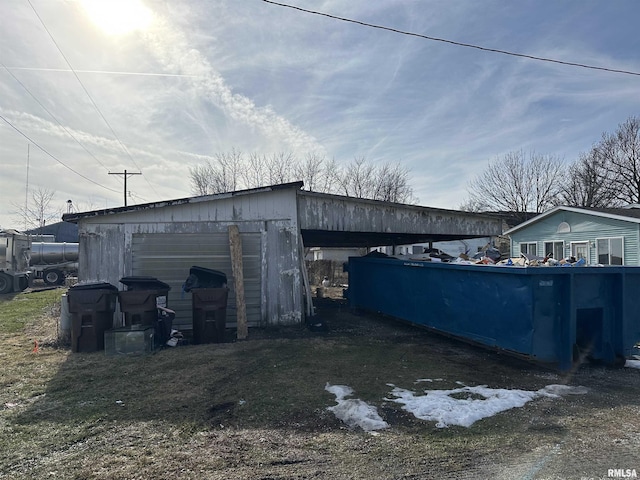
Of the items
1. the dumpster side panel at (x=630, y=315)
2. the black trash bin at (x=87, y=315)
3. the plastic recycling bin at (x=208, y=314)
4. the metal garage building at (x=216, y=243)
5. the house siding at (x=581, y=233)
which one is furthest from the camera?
the house siding at (x=581, y=233)

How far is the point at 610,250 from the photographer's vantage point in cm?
1708

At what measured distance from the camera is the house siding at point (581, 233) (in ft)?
53.0

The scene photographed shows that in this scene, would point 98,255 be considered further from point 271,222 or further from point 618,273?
point 618,273

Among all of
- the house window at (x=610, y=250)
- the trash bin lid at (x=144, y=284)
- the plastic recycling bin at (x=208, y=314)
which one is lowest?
the plastic recycling bin at (x=208, y=314)

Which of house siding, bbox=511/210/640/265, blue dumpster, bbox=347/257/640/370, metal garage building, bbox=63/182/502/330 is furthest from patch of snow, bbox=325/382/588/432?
house siding, bbox=511/210/640/265

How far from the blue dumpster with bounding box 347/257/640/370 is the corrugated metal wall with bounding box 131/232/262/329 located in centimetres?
453

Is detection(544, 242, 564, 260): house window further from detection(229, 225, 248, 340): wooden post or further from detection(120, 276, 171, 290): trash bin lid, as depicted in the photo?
detection(120, 276, 171, 290): trash bin lid

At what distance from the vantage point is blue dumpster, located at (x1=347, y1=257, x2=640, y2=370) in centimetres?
612

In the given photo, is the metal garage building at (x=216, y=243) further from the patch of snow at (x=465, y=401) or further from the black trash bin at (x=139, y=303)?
the patch of snow at (x=465, y=401)

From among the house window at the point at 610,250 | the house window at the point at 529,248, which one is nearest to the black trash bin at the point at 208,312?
the house window at the point at 610,250

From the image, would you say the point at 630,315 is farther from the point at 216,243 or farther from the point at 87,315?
the point at 87,315

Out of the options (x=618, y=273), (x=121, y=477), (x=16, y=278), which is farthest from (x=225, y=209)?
(x=16, y=278)

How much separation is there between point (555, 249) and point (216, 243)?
16708mm

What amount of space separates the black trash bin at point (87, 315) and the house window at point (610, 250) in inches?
707
